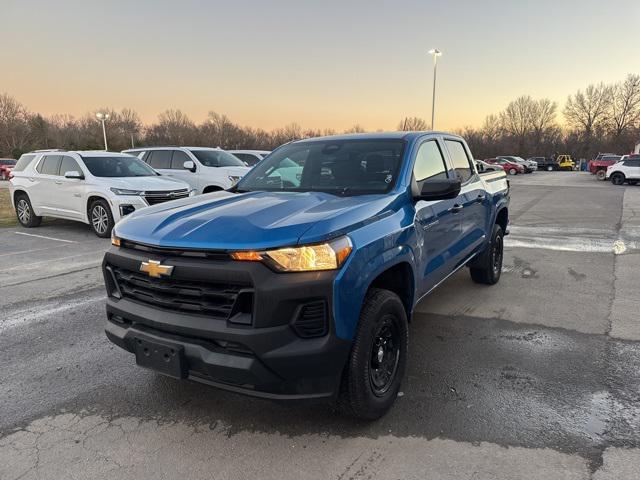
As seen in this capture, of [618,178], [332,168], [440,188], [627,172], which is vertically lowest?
[618,178]

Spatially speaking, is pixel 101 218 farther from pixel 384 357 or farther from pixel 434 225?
pixel 384 357

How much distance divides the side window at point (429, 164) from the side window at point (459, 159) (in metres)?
0.36

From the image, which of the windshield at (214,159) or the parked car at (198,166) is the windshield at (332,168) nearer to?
the parked car at (198,166)

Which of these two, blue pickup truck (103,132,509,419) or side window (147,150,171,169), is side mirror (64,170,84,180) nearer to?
side window (147,150,171,169)

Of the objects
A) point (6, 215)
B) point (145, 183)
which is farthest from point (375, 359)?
point (6, 215)

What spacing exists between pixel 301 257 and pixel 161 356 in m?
0.99

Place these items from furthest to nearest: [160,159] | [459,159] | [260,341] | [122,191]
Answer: [160,159], [122,191], [459,159], [260,341]

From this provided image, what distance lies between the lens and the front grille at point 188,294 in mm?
2387

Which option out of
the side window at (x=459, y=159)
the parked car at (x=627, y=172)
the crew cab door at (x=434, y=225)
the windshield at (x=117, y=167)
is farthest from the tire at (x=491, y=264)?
the parked car at (x=627, y=172)

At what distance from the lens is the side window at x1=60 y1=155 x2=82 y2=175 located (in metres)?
9.88

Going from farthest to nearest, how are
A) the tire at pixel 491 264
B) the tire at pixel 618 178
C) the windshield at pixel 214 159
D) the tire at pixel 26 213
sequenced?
the tire at pixel 618 178 < the windshield at pixel 214 159 < the tire at pixel 26 213 < the tire at pixel 491 264

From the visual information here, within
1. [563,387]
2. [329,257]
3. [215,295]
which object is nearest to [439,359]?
[563,387]

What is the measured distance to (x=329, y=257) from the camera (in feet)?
7.88

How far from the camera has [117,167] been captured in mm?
10203
